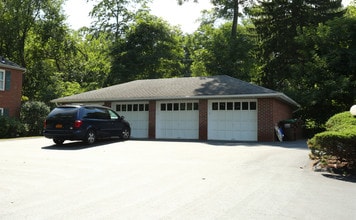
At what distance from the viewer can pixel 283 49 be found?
97.8ft

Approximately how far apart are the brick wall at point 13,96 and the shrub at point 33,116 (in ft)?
1.96

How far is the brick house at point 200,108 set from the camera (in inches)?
702

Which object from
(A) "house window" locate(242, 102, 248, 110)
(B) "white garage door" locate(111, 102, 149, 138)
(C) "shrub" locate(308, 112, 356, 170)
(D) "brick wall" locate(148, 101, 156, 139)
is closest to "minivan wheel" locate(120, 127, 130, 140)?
(D) "brick wall" locate(148, 101, 156, 139)

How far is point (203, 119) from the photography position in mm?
19031

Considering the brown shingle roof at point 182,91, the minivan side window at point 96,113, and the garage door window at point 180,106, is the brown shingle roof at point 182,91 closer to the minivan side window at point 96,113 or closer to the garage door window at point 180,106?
the garage door window at point 180,106

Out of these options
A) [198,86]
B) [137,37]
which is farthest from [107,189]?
[137,37]

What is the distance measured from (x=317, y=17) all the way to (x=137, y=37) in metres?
17.7

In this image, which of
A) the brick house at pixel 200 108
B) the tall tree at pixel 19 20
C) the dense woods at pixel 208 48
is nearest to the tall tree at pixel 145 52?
the dense woods at pixel 208 48

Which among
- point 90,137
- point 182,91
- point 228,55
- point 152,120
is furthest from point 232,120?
point 228,55

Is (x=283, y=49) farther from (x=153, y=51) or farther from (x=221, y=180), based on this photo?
(x=221, y=180)

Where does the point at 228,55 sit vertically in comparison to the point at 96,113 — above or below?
above

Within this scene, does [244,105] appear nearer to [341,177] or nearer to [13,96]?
[341,177]

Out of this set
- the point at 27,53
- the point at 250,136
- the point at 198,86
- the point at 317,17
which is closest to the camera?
the point at 250,136

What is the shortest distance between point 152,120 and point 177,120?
1607 mm
